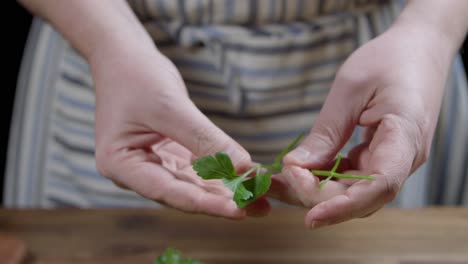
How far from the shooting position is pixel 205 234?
102cm

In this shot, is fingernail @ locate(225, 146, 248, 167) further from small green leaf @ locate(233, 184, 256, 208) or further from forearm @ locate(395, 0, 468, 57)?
forearm @ locate(395, 0, 468, 57)

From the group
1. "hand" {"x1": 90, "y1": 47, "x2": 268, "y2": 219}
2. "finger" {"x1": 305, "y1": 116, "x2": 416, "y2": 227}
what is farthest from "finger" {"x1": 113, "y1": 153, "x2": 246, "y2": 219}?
"finger" {"x1": 305, "y1": 116, "x2": 416, "y2": 227}

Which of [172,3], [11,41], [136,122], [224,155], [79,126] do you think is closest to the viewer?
[224,155]

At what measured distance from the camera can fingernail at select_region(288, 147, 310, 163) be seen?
Answer: 2.43 feet

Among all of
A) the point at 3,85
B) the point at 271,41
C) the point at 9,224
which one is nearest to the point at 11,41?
the point at 3,85

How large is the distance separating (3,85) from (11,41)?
12 centimetres

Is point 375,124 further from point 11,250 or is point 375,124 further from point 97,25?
point 11,250

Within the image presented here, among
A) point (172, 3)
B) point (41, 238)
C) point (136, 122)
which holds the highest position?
point (172, 3)

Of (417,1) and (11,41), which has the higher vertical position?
(417,1)

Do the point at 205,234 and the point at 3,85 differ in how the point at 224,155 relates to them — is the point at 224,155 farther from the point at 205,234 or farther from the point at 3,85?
the point at 3,85

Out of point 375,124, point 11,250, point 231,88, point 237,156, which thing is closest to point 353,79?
point 375,124

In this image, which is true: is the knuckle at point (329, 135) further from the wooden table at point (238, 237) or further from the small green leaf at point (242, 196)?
the wooden table at point (238, 237)

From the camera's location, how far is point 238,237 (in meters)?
1.01

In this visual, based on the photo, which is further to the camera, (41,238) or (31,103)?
(31,103)
